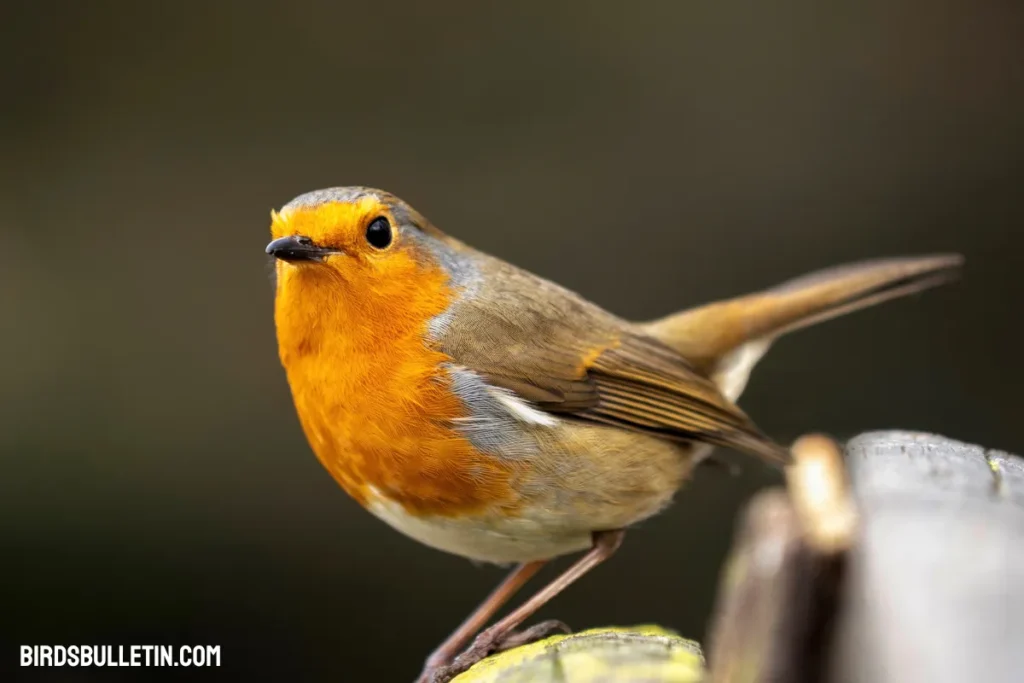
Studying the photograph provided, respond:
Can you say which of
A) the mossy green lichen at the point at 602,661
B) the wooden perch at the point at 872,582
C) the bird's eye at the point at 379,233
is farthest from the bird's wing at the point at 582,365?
the wooden perch at the point at 872,582

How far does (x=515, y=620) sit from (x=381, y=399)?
2.06 feet

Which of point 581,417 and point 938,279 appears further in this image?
point 938,279

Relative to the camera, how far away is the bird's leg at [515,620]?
241 cm

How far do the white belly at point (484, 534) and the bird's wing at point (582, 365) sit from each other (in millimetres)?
330

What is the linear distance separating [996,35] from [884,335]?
168 cm

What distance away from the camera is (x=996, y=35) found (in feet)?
17.7

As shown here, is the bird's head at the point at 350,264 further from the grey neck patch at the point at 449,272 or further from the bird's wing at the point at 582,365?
the bird's wing at the point at 582,365

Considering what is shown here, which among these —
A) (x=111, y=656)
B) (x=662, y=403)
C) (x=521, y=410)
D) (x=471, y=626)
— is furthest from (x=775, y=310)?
(x=111, y=656)

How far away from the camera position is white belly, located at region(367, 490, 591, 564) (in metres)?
2.51

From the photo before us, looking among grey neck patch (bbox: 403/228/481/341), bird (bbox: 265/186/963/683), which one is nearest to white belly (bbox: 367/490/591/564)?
bird (bbox: 265/186/963/683)

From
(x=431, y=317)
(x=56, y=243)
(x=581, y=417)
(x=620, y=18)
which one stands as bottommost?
(x=581, y=417)

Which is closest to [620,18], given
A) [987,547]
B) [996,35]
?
[996,35]

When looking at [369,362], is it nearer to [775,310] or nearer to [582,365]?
[582,365]

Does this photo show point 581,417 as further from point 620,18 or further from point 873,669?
point 620,18
